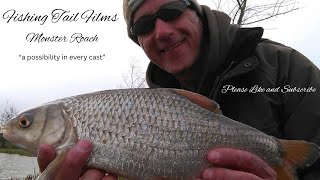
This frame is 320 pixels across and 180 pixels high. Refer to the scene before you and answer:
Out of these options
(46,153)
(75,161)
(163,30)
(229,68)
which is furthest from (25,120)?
(229,68)

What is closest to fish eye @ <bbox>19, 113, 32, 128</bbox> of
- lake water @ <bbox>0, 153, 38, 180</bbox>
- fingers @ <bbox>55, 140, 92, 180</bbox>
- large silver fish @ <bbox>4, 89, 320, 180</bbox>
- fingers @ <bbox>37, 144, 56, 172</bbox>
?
large silver fish @ <bbox>4, 89, 320, 180</bbox>

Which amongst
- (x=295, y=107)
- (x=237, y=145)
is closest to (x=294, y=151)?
(x=237, y=145)

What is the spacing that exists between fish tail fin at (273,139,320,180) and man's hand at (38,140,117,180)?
3.66 ft

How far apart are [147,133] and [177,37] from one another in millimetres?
1503

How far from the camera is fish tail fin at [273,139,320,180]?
2.79 metres

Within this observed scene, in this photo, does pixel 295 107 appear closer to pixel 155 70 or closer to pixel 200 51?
pixel 200 51

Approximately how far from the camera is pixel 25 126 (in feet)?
9.21

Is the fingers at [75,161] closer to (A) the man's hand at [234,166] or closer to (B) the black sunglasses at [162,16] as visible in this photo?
(A) the man's hand at [234,166]

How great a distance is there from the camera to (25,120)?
2822 millimetres

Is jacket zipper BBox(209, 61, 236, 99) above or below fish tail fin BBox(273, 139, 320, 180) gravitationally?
above

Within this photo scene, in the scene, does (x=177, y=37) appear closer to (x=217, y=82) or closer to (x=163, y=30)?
(x=163, y=30)

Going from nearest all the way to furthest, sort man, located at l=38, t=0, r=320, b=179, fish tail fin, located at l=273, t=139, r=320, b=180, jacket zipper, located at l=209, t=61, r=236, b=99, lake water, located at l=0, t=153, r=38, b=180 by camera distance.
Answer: fish tail fin, located at l=273, t=139, r=320, b=180, man, located at l=38, t=0, r=320, b=179, jacket zipper, located at l=209, t=61, r=236, b=99, lake water, located at l=0, t=153, r=38, b=180

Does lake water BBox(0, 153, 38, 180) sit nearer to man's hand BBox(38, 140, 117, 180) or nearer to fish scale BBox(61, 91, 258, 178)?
man's hand BBox(38, 140, 117, 180)

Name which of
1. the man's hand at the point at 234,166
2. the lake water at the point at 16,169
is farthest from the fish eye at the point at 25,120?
the lake water at the point at 16,169
